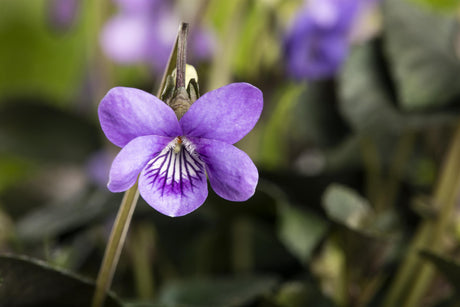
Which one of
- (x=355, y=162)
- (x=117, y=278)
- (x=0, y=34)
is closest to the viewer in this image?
(x=117, y=278)

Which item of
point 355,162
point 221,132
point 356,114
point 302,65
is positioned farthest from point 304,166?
point 221,132

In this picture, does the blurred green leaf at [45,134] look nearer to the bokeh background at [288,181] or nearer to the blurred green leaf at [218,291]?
the bokeh background at [288,181]

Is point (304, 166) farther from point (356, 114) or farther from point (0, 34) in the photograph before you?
point (0, 34)

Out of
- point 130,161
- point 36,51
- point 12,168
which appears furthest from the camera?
point 36,51

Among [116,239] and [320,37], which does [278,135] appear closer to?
[320,37]

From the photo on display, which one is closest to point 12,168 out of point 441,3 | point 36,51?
point 36,51

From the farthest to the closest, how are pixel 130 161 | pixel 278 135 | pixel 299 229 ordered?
pixel 278 135 → pixel 299 229 → pixel 130 161

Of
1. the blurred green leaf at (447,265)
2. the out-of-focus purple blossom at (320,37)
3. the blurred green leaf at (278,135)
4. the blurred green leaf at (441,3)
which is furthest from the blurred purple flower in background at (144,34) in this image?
the blurred green leaf at (441,3)

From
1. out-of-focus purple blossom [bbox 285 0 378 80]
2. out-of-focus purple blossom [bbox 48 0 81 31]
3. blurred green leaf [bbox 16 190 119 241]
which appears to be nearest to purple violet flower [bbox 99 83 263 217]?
blurred green leaf [bbox 16 190 119 241]
